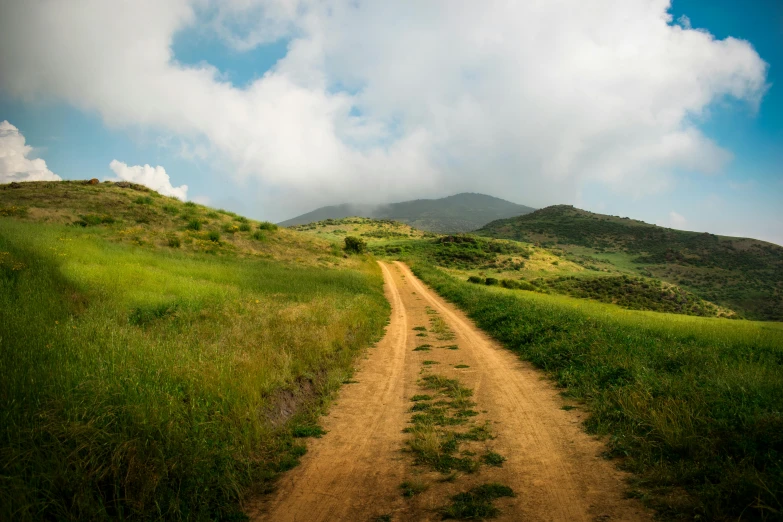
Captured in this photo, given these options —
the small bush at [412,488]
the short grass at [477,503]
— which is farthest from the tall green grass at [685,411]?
the small bush at [412,488]

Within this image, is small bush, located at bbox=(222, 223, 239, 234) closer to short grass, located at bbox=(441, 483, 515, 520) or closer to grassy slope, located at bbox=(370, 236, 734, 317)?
grassy slope, located at bbox=(370, 236, 734, 317)

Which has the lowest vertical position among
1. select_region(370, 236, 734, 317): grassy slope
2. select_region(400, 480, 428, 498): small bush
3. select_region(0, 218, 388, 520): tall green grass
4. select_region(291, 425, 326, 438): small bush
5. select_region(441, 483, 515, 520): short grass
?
select_region(291, 425, 326, 438): small bush

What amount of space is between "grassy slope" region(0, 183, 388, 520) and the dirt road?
0.63 metres

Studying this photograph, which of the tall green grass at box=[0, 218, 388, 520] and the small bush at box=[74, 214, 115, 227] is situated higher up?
the small bush at box=[74, 214, 115, 227]

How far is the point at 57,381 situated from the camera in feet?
16.1

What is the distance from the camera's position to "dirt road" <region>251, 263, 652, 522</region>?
4.53m

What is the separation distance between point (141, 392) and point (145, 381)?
1.76 ft

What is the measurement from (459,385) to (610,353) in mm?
4338

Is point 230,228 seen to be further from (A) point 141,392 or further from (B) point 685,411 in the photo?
(B) point 685,411

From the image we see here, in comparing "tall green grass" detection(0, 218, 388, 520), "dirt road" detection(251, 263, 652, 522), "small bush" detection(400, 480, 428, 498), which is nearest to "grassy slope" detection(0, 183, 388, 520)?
"tall green grass" detection(0, 218, 388, 520)

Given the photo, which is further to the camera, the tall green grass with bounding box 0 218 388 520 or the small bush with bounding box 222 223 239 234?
the small bush with bounding box 222 223 239 234

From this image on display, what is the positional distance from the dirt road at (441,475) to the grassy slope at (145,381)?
63 cm

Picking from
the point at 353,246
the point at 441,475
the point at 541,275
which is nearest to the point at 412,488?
the point at 441,475

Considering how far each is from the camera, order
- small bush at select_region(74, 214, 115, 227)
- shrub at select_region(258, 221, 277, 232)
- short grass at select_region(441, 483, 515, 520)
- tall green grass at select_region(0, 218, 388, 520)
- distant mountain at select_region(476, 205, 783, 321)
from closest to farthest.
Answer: tall green grass at select_region(0, 218, 388, 520) < short grass at select_region(441, 483, 515, 520) < small bush at select_region(74, 214, 115, 227) < shrub at select_region(258, 221, 277, 232) < distant mountain at select_region(476, 205, 783, 321)
